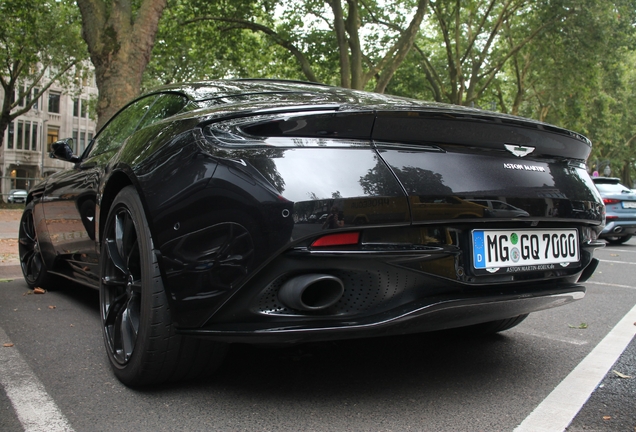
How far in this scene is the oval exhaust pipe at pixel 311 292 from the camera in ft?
6.98

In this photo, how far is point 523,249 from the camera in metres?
2.54

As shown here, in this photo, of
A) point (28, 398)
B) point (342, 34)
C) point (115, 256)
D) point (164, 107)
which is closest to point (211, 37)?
point (342, 34)

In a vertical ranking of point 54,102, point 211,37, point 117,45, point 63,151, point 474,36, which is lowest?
point 63,151

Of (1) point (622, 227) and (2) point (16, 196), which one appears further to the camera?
(2) point (16, 196)

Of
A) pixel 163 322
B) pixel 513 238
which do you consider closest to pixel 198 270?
pixel 163 322

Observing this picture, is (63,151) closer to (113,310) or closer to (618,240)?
(113,310)

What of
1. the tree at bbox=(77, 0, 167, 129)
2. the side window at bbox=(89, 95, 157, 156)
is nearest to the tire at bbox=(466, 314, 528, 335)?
the side window at bbox=(89, 95, 157, 156)

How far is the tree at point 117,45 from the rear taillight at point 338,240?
7.88m

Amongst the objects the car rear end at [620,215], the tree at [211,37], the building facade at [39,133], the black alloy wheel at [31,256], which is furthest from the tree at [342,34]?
the building facade at [39,133]

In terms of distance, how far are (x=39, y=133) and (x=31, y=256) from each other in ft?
174

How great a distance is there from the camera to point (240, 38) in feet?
68.0

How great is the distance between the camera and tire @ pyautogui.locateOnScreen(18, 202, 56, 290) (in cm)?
494

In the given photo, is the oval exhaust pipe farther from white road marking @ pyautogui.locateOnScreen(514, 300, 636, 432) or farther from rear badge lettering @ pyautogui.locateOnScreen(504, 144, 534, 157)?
rear badge lettering @ pyautogui.locateOnScreen(504, 144, 534, 157)

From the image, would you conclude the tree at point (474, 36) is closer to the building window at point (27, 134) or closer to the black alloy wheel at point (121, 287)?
the black alloy wheel at point (121, 287)
